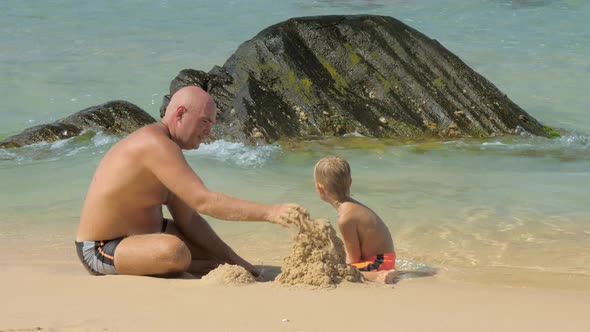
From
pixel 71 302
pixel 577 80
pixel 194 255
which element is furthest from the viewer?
pixel 577 80

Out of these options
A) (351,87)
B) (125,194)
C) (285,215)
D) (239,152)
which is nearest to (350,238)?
(285,215)

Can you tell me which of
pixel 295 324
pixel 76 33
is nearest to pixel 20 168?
pixel 295 324

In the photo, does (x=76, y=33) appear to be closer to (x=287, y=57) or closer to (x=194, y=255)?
(x=287, y=57)

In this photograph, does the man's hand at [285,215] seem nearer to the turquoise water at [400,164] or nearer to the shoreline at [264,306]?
the shoreline at [264,306]

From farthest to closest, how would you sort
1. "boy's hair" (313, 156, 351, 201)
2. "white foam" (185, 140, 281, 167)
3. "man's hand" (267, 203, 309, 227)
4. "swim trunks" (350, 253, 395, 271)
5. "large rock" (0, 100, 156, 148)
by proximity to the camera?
"large rock" (0, 100, 156, 148) < "white foam" (185, 140, 281, 167) < "swim trunks" (350, 253, 395, 271) < "boy's hair" (313, 156, 351, 201) < "man's hand" (267, 203, 309, 227)

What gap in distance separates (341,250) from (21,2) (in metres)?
21.3

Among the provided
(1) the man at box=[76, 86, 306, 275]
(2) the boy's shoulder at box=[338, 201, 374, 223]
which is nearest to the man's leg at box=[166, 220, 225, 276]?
(1) the man at box=[76, 86, 306, 275]

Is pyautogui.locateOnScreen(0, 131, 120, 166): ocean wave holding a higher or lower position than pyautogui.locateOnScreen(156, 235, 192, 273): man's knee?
lower

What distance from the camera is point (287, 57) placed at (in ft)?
36.1

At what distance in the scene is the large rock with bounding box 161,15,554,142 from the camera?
35.3ft

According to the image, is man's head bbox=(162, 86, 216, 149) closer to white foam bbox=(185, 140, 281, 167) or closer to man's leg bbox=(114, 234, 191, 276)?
man's leg bbox=(114, 234, 191, 276)

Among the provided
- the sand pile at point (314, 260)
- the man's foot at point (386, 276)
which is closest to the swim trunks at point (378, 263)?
the man's foot at point (386, 276)

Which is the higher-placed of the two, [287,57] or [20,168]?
[287,57]

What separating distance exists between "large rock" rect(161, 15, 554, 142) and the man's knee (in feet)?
16.9
